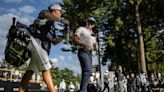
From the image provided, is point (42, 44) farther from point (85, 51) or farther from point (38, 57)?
point (85, 51)

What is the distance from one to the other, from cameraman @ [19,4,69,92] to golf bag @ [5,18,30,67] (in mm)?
97

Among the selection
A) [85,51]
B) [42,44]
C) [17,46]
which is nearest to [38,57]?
[42,44]

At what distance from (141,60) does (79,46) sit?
25354 mm

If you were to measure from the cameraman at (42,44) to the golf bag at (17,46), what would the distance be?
0.10m

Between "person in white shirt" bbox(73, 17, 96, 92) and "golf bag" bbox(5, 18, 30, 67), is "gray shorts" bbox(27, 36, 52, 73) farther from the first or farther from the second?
"person in white shirt" bbox(73, 17, 96, 92)

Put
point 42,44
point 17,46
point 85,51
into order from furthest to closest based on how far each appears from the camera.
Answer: point 85,51 → point 42,44 → point 17,46

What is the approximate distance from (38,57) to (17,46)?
327mm

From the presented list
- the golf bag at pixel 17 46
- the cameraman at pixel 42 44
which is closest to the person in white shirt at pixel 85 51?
the cameraman at pixel 42 44

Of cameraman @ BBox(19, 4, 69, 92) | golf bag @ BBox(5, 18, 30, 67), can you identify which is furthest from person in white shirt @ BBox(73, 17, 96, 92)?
golf bag @ BBox(5, 18, 30, 67)

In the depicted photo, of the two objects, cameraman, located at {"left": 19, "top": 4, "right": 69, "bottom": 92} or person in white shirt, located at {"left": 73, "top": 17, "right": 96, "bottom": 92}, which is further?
person in white shirt, located at {"left": 73, "top": 17, "right": 96, "bottom": 92}

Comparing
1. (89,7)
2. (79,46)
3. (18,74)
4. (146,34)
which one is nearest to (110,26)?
(146,34)

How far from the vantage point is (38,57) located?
19.9 feet

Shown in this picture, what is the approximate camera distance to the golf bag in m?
6.02

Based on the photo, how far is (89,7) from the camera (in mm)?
36531
